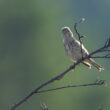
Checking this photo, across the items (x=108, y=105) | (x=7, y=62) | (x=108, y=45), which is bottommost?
(x=108, y=45)

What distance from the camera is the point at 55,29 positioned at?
29.3 meters

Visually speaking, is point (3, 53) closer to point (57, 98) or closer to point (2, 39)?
point (2, 39)

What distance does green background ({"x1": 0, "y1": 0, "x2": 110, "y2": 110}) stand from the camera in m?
21.9

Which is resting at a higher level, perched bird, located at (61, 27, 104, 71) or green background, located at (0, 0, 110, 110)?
green background, located at (0, 0, 110, 110)

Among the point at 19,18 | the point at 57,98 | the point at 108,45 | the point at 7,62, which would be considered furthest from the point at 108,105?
the point at 108,45

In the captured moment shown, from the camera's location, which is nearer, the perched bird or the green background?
the perched bird

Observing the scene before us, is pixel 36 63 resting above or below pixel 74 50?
above

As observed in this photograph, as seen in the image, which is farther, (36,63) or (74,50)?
(36,63)

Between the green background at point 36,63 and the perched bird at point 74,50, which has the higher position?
the green background at point 36,63

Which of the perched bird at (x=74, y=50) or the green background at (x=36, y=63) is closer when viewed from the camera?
the perched bird at (x=74, y=50)

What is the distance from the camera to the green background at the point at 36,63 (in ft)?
71.9

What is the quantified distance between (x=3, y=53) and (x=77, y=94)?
3908mm

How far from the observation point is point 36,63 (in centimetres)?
2517

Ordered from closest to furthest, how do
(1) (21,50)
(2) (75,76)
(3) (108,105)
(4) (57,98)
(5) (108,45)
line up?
(5) (108,45)
(3) (108,105)
(4) (57,98)
(2) (75,76)
(1) (21,50)
